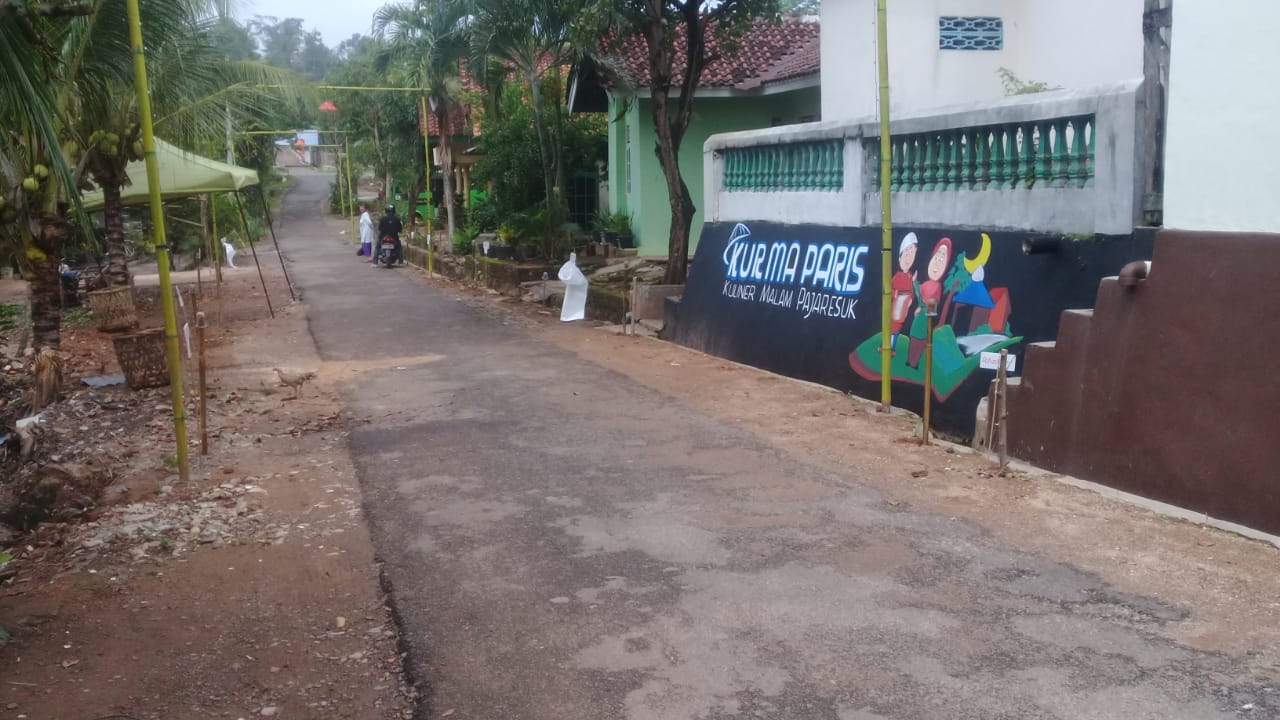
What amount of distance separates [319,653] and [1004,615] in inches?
118

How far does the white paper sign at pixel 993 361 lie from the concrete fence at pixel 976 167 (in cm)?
96

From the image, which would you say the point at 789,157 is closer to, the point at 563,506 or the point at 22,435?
the point at 563,506

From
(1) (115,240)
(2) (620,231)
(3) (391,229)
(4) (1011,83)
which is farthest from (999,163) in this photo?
(3) (391,229)

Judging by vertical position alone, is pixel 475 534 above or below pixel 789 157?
below

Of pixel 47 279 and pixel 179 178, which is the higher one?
pixel 179 178

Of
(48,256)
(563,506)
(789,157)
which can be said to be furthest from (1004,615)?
(48,256)

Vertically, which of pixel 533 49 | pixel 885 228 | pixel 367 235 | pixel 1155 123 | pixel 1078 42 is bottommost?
pixel 367 235

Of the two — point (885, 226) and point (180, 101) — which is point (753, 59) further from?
point (885, 226)

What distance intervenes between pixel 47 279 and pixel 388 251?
56.2 feet

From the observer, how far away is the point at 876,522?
6.48 meters

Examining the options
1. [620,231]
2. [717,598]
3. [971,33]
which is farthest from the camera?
[620,231]

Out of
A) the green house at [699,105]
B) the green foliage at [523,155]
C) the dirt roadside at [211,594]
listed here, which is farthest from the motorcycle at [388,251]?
the dirt roadside at [211,594]

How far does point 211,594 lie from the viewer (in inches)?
219

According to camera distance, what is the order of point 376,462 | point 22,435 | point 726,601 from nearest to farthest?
point 726,601, point 376,462, point 22,435
